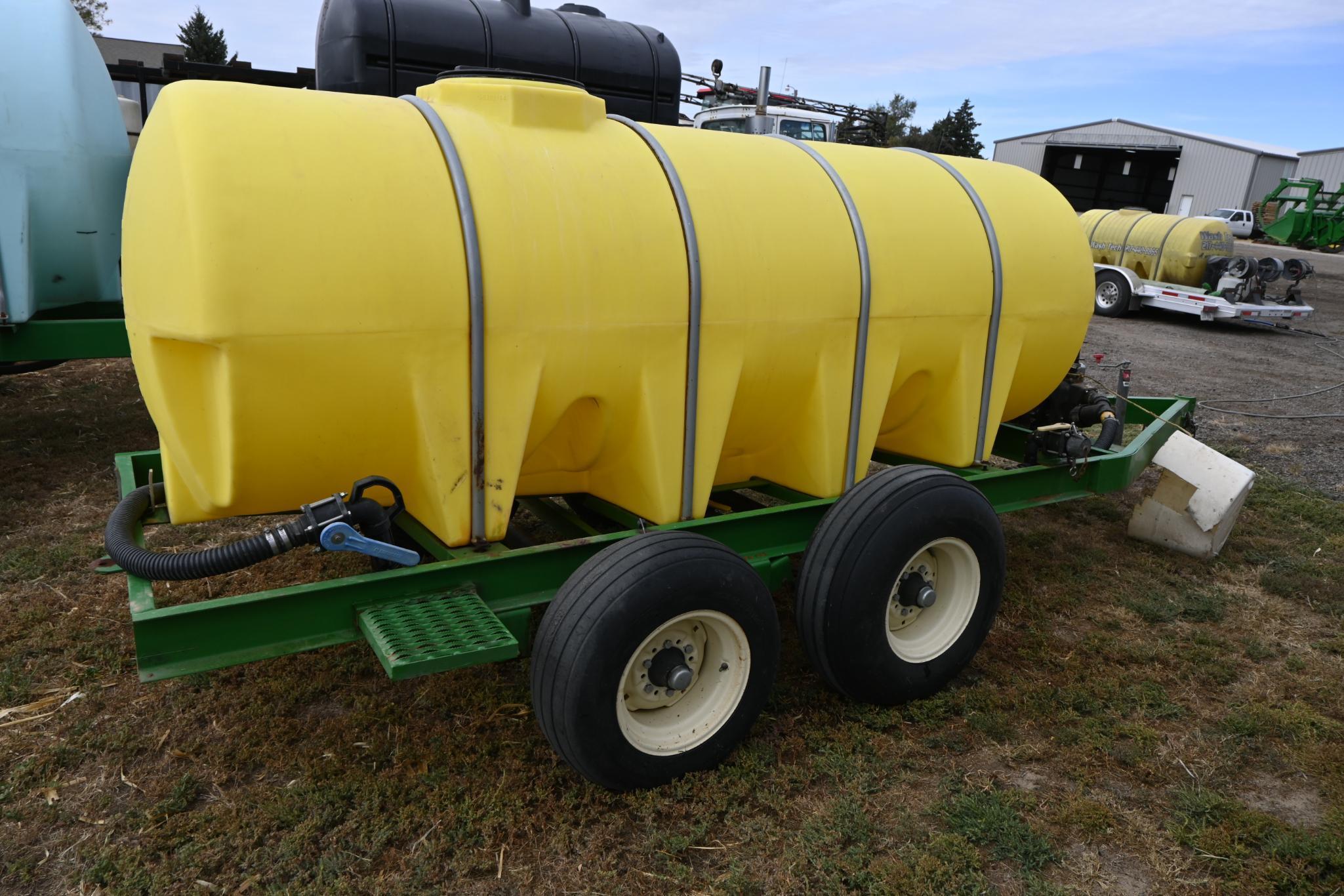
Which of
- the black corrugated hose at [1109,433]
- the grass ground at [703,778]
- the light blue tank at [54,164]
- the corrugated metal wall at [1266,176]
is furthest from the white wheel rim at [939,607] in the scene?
the corrugated metal wall at [1266,176]

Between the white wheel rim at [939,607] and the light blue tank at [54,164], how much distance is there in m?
4.88

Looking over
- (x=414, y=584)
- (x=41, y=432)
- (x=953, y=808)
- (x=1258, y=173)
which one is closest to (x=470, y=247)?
(x=414, y=584)

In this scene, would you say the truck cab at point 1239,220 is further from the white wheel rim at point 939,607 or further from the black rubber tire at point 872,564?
the black rubber tire at point 872,564

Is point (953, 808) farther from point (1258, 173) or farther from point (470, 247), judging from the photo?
point (1258, 173)

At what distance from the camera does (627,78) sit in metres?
5.43

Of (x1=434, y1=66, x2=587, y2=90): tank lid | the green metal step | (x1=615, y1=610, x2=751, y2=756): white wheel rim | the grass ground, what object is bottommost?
the grass ground

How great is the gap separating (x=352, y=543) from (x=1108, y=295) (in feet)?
Result: 51.2

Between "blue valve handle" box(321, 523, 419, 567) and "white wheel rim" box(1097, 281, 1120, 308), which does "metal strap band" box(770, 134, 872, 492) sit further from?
"white wheel rim" box(1097, 281, 1120, 308)

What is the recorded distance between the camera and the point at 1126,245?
15.4 m

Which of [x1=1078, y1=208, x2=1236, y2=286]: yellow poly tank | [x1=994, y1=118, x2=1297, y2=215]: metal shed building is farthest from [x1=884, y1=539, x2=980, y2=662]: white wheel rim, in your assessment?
[x1=994, y1=118, x2=1297, y2=215]: metal shed building

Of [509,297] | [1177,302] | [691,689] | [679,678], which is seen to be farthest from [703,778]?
[1177,302]

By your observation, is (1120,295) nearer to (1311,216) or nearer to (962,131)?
(1311,216)

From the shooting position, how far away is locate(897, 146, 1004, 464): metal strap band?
13.0 ft

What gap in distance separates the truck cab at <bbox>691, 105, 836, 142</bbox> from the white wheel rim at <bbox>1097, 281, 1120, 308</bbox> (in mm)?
6867
